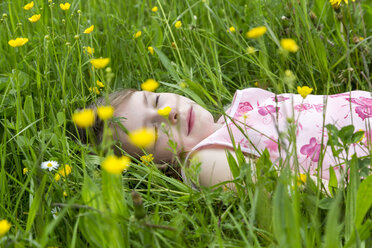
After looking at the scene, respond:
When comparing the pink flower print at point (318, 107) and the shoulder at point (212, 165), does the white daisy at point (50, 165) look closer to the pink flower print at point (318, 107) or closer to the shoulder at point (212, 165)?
the shoulder at point (212, 165)

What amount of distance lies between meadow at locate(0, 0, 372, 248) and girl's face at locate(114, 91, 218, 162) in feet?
0.29

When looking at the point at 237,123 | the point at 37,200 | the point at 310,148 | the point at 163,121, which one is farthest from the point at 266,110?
the point at 37,200

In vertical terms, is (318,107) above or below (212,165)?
above

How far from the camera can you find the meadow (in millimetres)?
900

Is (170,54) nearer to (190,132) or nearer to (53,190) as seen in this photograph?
(190,132)

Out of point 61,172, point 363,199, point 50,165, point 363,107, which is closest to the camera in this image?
point 363,199

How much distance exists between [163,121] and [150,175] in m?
0.62

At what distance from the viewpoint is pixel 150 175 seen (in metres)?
1.07

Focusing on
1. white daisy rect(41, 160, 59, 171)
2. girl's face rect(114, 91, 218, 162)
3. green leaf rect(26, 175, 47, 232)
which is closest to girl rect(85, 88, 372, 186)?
girl's face rect(114, 91, 218, 162)

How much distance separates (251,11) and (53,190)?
138 cm

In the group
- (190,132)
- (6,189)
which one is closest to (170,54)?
(190,132)

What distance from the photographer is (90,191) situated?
968 millimetres

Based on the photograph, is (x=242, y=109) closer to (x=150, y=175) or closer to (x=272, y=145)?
(x=272, y=145)

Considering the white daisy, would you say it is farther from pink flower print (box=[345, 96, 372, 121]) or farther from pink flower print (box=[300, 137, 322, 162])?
pink flower print (box=[345, 96, 372, 121])
